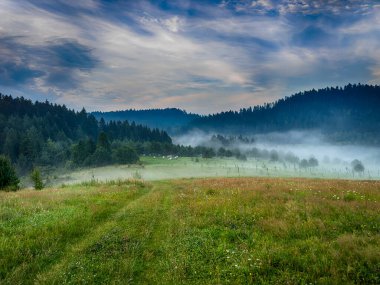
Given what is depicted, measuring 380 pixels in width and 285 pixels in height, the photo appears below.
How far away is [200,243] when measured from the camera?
11617 mm

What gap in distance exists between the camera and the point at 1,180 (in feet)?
122

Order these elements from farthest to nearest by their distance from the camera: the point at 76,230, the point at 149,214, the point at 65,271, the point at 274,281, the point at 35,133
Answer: the point at 35,133, the point at 149,214, the point at 76,230, the point at 65,271, the point at 274,281

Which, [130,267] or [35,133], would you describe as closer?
[130,267]

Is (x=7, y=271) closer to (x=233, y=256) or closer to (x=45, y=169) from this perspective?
(x=233, y=256)

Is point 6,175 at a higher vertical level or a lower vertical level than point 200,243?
higher

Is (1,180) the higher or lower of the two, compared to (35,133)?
lower

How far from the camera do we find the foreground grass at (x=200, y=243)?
28.4 ft

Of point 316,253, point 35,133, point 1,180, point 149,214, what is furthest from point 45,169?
point 316,253

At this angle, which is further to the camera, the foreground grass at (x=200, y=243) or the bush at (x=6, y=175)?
the bush at (x=6, y=175)

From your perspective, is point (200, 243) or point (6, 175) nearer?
point (200, 243)

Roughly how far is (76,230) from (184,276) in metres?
6.98

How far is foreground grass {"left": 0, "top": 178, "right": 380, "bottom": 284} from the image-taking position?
28.4 feet

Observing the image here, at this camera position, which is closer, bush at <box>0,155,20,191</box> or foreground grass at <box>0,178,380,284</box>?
foreground grass at <box>0,178,380,284</box>

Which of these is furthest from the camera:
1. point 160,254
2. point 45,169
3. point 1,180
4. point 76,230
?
point 45,169
